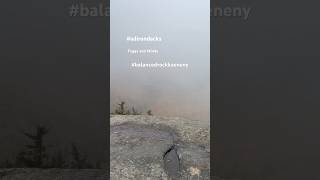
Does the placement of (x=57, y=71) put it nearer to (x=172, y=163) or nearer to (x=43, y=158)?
(x=43, y=158)

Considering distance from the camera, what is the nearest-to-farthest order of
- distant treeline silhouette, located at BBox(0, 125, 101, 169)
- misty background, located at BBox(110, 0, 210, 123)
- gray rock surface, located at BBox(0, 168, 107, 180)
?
misty background, located at BBox(110, 0, 210, 123), gray rock surface, located at BBox(0, 168, 107, 180), distant treeline silhouette, located at BBox(0, 125, 101, 169)

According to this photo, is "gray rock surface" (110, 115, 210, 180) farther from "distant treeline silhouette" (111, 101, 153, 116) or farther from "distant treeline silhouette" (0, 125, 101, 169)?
"distant treeline silhouette" (0, 125, 101, 169)

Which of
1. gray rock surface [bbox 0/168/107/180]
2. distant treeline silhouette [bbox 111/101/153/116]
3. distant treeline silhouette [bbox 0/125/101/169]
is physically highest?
distant treeline silhouette [bbox 111/101/153/116]

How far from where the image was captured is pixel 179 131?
280 cm

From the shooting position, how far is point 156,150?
281 cm

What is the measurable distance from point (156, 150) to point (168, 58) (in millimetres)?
592

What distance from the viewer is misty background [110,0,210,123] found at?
107 inches

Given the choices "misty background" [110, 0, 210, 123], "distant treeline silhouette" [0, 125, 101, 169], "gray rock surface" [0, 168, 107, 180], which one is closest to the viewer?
"misty background" [110, 0, 210, 123]

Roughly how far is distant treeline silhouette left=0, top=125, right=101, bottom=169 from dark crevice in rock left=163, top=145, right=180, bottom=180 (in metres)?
0.57

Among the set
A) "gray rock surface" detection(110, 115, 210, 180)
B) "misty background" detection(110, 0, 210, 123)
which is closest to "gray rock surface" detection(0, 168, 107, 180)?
"gray rock surface" detection(110, 115, 210, 180)

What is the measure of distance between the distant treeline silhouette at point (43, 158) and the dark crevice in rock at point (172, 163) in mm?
567

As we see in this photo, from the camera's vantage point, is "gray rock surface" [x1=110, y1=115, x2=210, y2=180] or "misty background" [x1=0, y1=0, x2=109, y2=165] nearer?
"gray rock surface" [x1=110, y1=115, x2=210, y2=180]
